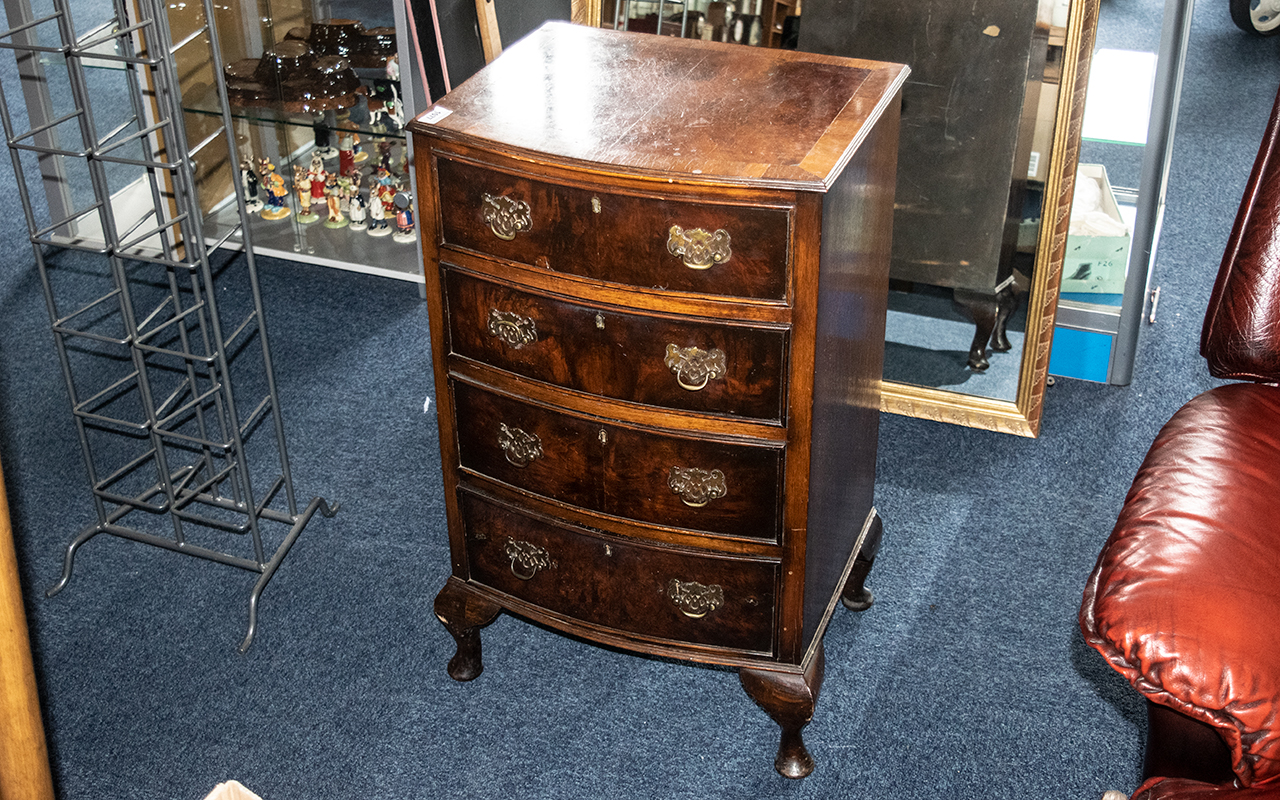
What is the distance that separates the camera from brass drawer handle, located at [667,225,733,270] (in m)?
1.60

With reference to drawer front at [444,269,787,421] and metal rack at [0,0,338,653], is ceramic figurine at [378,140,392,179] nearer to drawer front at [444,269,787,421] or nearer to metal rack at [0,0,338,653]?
metal rack at [0,0,338,653]

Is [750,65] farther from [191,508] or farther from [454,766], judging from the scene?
[191,508]

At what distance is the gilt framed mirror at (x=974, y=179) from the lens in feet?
8.30

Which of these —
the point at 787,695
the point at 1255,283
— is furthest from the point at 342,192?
the point at 1255,283

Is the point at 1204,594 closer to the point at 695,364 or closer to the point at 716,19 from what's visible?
the point at 695,364

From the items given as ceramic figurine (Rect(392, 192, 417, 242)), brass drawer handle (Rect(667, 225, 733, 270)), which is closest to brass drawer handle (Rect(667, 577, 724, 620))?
brass drawer handle (Rect(667, 225, 733, 270))

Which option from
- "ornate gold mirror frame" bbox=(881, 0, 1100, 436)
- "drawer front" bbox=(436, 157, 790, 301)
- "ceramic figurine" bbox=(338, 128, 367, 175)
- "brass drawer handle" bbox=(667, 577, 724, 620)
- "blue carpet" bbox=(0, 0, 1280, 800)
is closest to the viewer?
"drawer front" bbox=(436, 157, 790, 301)

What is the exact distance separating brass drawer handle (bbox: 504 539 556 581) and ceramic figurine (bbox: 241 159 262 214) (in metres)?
1.80

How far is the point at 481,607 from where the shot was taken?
212cm

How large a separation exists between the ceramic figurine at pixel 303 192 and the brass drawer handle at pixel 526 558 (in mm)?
1758

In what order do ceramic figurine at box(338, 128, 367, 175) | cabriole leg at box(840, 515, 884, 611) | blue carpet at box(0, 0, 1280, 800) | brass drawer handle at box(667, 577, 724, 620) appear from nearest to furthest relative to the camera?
brass drawer handle at box(667, 577, 724, 620)
blue carpet at box(0, 0, 1280, 800)
cabriole leg at box(840, 515, 884, 611)
ceramic figurine at box(338, 128, 367, 175)

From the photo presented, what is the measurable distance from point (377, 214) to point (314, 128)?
0.91 ft

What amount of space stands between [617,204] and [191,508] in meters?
1.47

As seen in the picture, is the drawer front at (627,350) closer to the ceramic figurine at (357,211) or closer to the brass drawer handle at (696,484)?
the brass drawer handle at (696,484)
